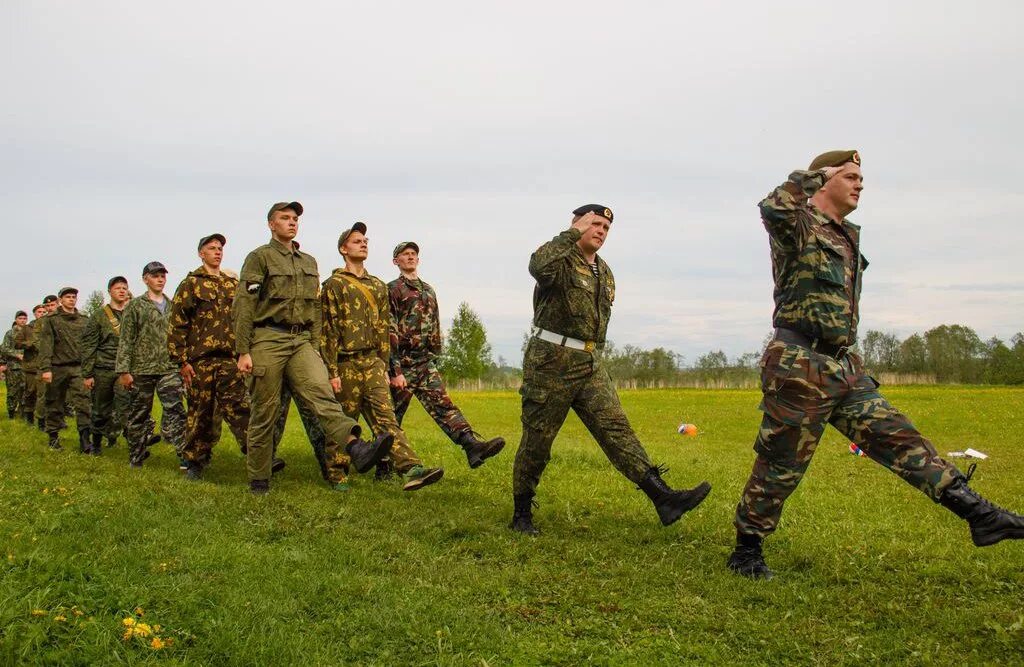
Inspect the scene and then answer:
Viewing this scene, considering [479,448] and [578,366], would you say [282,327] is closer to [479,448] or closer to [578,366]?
[479,448]

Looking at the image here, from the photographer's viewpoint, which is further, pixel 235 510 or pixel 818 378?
pixel 235 510

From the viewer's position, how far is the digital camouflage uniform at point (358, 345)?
8234 mm

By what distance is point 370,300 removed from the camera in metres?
8.48

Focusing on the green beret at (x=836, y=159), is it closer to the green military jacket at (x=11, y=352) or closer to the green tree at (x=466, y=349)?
the green military jacket at (x=11, y=352)

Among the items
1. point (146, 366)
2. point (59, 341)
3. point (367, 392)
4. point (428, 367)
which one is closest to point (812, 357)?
point (367, 392)

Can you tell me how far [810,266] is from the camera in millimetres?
5070

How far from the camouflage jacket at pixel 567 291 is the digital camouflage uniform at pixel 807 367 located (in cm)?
153

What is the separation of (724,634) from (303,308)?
195 inches

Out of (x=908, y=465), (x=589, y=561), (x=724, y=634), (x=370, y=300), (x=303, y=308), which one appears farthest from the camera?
(x=370, y=300)

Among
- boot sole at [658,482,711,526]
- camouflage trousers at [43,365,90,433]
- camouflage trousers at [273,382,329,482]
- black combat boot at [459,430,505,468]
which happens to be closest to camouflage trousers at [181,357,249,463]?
camouflage trousers at [273,382,329,482]

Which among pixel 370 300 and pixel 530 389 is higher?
pixel 370 300

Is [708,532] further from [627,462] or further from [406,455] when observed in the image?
[406,455]

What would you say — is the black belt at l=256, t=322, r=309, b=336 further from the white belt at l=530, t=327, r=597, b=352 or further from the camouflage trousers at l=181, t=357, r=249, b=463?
the white belt at l=530, t=327, r=597, b=352

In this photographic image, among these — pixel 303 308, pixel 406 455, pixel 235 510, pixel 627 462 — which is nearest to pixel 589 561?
pixel 627 462
